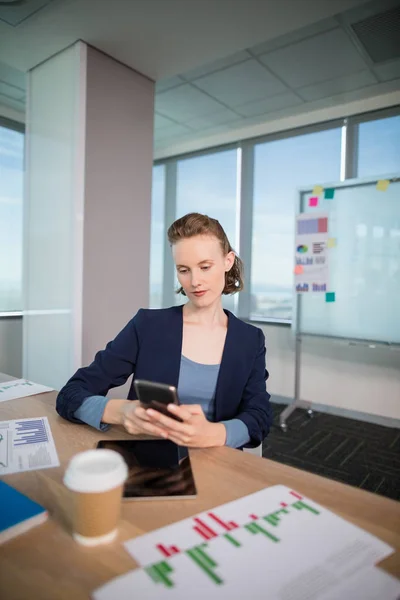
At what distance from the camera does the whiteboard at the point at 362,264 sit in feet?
10.4

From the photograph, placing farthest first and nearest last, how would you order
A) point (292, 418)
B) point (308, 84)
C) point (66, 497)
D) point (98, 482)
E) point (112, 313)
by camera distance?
point (292, 418)
point (308, 84)
point (112, 313)
point (66, 497)
point (98, 482)

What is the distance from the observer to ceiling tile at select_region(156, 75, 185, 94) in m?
3.19

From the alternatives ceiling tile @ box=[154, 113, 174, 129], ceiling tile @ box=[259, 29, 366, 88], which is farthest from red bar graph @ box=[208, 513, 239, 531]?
ceiling tile @ box=[154, 113, 174, 129]

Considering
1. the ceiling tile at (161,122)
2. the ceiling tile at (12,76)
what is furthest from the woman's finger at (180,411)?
the ceiling tile at (161,122)

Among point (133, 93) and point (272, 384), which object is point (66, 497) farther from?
point (272, 384)

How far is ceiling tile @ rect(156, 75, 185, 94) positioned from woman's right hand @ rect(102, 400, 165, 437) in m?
2.94

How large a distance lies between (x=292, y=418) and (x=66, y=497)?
10.2 feet

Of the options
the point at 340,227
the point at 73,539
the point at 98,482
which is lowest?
the point at 73,539

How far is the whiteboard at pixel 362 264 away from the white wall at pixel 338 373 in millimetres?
201

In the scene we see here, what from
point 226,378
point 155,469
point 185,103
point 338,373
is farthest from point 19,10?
point 338,373

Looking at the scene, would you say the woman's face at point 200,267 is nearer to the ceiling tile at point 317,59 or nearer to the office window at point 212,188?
the ceiling tile at point 317,59

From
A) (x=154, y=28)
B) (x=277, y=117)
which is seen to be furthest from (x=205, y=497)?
(x=277, y=117)

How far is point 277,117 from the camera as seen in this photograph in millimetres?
3896

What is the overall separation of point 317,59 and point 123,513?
3.20m
